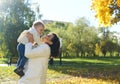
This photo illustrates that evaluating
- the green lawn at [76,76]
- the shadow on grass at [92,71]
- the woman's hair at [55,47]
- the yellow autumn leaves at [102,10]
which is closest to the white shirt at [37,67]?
the woman's hair at [55,47]

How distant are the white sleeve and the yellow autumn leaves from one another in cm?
2407

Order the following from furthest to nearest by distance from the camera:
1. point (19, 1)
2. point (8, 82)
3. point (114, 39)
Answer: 1. point (114, 39)
2. point (19, 1)
3. point (8, 82)

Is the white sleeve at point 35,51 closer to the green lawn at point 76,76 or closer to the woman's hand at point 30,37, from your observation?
the woman's hand at point 30,37

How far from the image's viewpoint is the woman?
6.07 metres

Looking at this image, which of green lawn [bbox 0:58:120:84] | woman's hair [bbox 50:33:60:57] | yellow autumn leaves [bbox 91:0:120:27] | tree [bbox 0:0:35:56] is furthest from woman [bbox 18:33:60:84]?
tree [bbox 0:0:35:56]

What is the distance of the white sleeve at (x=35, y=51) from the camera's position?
19.6 ft

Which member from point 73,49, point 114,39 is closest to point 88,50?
point 73,49

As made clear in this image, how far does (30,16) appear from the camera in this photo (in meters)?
57.2

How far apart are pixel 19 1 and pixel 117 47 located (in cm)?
6232

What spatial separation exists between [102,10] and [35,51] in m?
24.9

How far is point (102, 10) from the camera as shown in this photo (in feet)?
100.0

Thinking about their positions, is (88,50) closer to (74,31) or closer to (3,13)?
(74,31)

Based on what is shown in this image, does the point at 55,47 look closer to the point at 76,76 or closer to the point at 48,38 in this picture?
the point at 48,38

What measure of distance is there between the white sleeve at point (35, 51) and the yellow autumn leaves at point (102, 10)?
24.1 m
